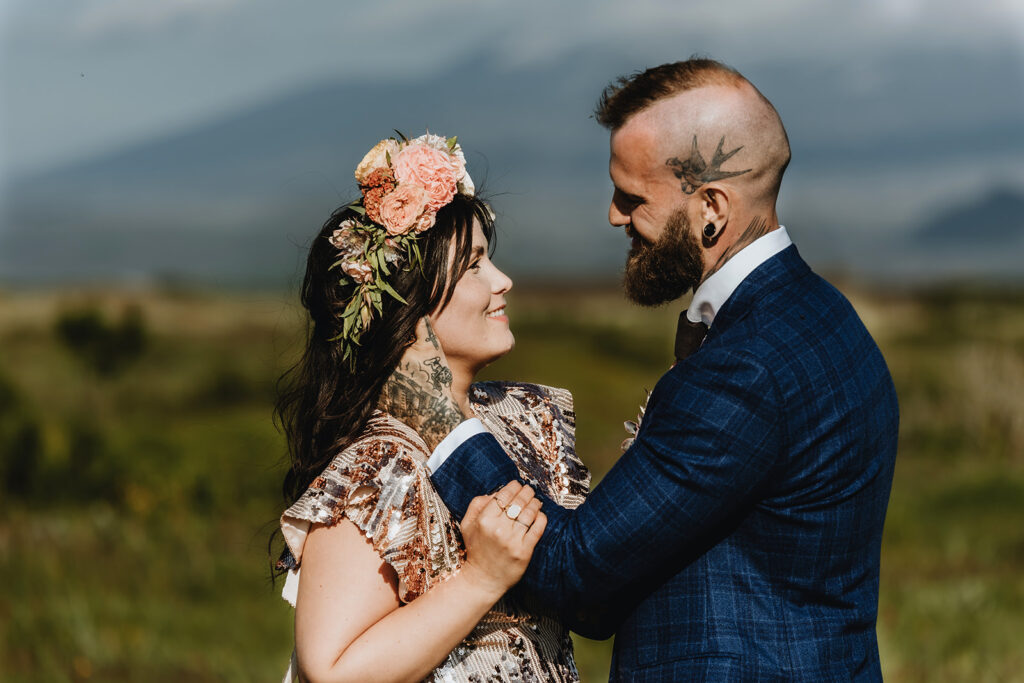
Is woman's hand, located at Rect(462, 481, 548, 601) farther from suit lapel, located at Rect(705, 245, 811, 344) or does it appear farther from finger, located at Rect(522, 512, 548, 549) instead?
suit lapel, located at Rect(705, 245, 811, 344)

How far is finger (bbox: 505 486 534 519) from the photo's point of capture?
2.85m

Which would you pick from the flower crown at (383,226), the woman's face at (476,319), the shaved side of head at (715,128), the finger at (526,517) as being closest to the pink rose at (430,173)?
the flower crown at (383,226)

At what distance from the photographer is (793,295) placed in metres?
2.87

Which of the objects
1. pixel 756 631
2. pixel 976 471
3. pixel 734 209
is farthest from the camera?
pixel 976 471

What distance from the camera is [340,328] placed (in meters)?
3.31

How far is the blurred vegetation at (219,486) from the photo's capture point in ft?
28.5

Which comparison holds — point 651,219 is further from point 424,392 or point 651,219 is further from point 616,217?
point 424,392

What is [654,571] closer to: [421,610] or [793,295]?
[421,610]

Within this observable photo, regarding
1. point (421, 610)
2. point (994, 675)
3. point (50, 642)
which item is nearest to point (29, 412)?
point (50, 642)

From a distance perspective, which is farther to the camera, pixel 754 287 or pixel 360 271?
pixel 360 271

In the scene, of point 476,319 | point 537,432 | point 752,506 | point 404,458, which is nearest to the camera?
point 752,506

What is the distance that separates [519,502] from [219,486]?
442 inches

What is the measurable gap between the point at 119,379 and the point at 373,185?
48.6 feet

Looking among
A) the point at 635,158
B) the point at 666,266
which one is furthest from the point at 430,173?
the point at 666,266
